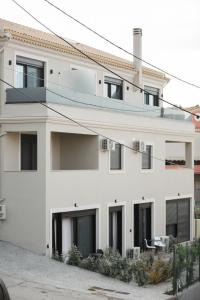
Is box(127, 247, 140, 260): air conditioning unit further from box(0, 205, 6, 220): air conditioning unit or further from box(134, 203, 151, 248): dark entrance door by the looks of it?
box(0, 205, 6, 220): air conditioning unit

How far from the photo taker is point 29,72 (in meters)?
22.0

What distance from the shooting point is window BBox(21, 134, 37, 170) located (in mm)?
21516

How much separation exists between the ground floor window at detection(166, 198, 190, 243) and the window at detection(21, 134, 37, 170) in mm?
8195

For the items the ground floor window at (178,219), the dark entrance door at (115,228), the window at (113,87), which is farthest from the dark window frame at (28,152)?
the ground floor window at (178,219)

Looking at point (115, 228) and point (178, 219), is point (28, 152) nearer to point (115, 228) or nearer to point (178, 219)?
point (115, 228)

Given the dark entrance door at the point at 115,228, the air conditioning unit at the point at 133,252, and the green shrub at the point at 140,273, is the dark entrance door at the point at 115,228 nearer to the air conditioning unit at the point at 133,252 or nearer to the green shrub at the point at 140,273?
the air conditioning unit at the point at 133,252

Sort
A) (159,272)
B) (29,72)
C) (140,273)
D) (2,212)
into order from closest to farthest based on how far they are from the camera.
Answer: (140,273)
(159,272)
(2,212)
(29,72)

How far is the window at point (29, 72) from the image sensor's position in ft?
70.2

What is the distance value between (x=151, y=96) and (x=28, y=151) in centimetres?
1141

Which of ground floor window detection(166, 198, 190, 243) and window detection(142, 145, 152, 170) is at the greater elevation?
window detection(142, 145, 152, 170)

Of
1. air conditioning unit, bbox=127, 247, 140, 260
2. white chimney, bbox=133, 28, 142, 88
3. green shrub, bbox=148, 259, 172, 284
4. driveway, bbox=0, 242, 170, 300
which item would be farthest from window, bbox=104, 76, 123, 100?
green shrub, bbox=148, 259, 172, 284

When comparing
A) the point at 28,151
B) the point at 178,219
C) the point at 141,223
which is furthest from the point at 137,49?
the point at 28,151

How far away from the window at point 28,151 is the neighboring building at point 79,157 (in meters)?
0.04

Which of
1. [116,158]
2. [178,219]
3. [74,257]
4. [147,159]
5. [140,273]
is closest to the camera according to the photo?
[140,273]
